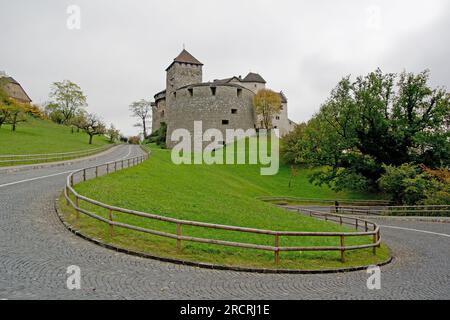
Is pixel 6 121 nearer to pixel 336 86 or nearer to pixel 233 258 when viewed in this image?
pixel 336 86

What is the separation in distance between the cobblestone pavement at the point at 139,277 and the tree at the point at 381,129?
20.8 metres

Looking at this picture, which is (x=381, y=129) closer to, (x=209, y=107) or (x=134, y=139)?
(x=209, y=107)

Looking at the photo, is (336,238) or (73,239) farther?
(336,238)

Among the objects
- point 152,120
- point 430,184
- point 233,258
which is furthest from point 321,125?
point 152,120

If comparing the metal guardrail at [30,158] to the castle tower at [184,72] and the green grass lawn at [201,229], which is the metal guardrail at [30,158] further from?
the castle tower at [184,72]

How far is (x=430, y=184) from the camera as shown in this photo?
87.5 feet

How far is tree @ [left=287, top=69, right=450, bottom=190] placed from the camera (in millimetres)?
30594

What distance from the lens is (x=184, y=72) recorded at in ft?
248

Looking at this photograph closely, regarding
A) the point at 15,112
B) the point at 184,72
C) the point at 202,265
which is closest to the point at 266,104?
the point at 184,72

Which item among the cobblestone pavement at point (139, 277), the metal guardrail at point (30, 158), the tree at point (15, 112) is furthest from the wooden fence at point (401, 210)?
the tree at point (15, 112)

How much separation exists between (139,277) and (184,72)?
71578mm

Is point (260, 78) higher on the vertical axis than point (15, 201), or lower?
higher

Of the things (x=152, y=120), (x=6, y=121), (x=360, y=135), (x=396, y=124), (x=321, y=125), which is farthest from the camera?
(x=152, y=120)
